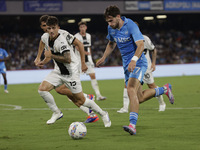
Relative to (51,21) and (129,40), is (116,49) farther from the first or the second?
(129,40)

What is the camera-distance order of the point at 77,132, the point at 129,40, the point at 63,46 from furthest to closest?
1. the point at 63,46
2. the point at 129,40
3. the point at 77,132

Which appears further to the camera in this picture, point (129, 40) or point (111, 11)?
point (129, 40)

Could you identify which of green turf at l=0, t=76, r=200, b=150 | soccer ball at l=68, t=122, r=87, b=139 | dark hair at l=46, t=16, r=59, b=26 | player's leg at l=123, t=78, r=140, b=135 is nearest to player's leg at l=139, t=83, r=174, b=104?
green turf at l=0, t=76, r=200, b=150

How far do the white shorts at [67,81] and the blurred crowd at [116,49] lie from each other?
21.4 m

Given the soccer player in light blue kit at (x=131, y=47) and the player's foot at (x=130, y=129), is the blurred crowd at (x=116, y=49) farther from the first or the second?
the player's foot at (x=130, y=129)

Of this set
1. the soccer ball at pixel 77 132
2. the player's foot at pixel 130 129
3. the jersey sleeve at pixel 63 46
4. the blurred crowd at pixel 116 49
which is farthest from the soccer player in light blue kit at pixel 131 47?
the blurred crowd at pixel 116 49

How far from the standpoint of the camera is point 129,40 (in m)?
6.54

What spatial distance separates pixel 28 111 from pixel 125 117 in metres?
2.84

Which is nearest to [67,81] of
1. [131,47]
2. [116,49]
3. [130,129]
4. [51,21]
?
[51,21]

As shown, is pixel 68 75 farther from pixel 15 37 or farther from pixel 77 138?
pixel 15 37

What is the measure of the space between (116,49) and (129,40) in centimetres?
2727

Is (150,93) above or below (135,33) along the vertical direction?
below

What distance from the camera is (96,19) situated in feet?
121

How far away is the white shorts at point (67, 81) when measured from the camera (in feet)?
23.5
